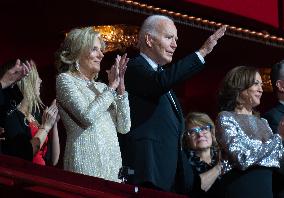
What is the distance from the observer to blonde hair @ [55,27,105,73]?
295cm

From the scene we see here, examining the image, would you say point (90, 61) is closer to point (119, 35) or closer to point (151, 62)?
point (151, 62)

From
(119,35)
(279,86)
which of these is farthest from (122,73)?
(119,35)

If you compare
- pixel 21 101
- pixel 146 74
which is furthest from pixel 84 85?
pixel 21 101

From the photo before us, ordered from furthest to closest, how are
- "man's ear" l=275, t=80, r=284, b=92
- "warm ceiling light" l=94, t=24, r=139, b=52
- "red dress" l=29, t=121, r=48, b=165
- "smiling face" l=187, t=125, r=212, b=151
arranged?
"warm ceiling light" l=94, t=24, r=139, b=52 < "smiling face" l=187, t=125, r=212, b=151 < "man's ear" l=275, t=80, r=284, b=92 < "red dress" l=29, t=121, r=48, b=165

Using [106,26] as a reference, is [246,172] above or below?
below

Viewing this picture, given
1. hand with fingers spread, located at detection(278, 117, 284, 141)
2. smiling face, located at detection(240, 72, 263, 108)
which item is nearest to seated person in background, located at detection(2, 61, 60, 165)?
smiling face, located at detection(240, 72, 263, 108)

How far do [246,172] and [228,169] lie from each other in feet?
0.17

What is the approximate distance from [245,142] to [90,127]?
462mm

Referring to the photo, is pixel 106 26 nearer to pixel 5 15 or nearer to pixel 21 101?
pixel 5 15

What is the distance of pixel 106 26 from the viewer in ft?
13.6

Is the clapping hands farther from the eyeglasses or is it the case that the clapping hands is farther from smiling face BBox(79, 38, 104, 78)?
the eyeglasses

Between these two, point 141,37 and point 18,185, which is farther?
point 141,37

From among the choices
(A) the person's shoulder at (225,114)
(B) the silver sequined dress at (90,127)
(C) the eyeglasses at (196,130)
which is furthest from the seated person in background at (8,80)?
(C) the eyeglasses at (196,130)

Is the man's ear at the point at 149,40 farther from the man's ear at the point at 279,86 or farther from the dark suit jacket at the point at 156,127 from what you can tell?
the man's ear at the point at 279,86
